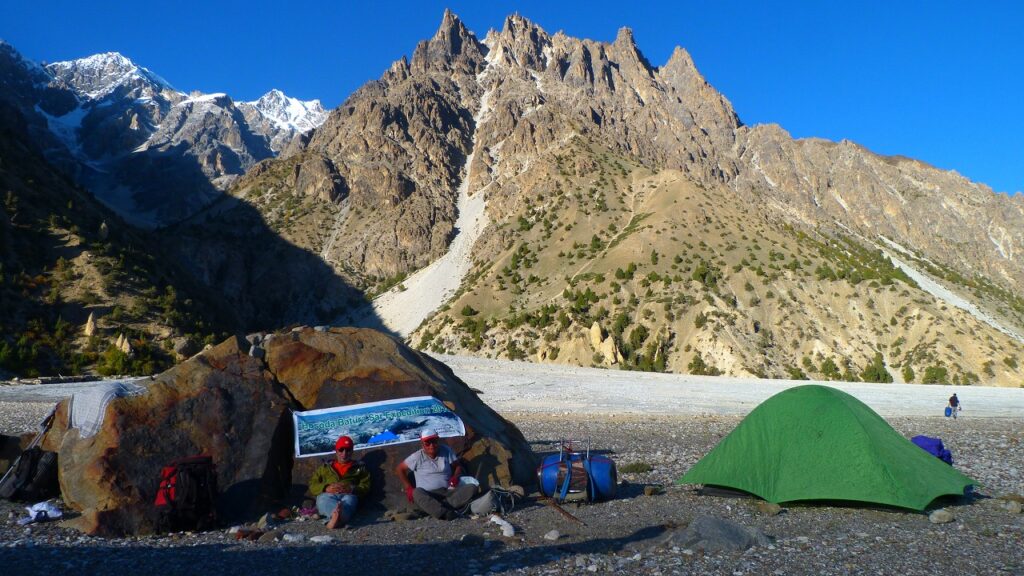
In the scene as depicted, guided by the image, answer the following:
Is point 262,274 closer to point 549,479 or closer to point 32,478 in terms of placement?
point 32,478

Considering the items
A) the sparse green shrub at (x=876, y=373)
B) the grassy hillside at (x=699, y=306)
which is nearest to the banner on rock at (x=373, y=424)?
the grassy hillside at (x=699, y=306)

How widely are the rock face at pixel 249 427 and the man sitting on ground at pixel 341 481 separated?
316 mm

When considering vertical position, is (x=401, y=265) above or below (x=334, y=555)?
above

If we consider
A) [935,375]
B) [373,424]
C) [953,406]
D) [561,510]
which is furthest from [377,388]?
[935,375]

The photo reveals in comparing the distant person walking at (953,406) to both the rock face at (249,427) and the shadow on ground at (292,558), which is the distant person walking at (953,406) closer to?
the rock face at (249,427)

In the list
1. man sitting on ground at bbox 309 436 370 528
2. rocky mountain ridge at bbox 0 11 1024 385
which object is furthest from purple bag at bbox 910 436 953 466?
rocky mountain ridge at bbox 0 11 1024 385

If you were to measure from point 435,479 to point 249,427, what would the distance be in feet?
9.82

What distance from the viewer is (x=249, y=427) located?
379 inches

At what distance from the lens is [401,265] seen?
106250 mm

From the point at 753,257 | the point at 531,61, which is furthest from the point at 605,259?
the point at 531,61

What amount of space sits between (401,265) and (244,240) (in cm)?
2649

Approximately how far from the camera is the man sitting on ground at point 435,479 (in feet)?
30.3

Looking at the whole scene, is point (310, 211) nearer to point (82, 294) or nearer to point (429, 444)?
point (82, 294)

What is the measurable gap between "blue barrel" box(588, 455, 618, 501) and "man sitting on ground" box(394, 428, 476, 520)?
7.02ft
